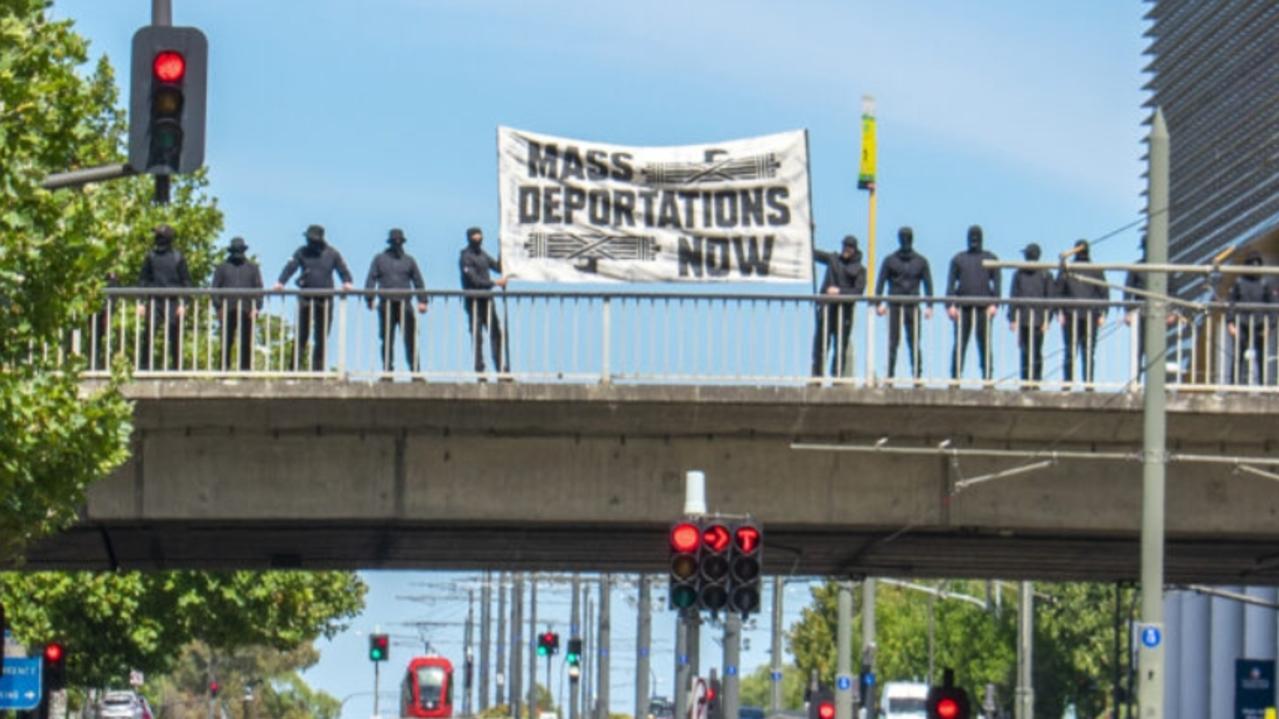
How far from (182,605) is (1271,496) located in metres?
30.9

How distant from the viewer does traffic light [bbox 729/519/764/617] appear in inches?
1005

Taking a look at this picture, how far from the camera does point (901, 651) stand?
123750mm

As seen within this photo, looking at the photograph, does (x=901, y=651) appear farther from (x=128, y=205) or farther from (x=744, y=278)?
(x=744, y=278)

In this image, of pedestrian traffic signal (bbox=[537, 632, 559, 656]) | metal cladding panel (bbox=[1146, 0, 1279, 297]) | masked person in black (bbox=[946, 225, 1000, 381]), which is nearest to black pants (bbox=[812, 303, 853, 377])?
masked person in black (bbox=[946, 225, 1000, 381])

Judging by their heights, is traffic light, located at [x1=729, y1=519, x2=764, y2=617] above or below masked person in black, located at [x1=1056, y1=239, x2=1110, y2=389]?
below

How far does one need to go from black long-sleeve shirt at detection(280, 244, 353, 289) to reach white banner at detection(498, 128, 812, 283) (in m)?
1.98

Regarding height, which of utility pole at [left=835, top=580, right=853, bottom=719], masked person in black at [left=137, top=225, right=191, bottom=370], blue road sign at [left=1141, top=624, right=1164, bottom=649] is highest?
masked person in black at [left=137, top=225, right=191, bottom=370]

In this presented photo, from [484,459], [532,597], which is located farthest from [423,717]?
[484,459]

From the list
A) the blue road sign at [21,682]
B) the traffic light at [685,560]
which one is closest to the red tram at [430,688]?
the blue road sign at [21,682]

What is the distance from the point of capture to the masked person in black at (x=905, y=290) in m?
29.6

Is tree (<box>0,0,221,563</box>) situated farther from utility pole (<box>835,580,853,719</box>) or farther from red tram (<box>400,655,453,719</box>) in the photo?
red tram (<box>400,655,453,719</box>)

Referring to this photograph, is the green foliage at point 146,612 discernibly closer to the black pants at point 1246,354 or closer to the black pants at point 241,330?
the black pants at point 241,330

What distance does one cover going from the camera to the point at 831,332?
Result: 30156mm

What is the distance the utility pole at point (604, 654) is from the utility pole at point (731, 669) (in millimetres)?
33465
